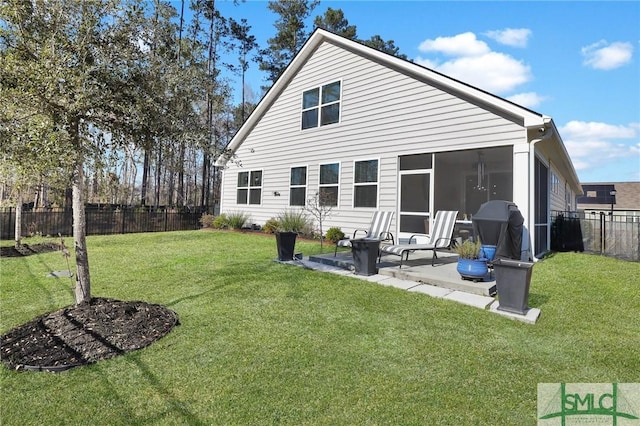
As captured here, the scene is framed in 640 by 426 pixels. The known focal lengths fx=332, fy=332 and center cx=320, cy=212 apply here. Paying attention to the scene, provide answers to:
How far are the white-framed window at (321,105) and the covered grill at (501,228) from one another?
5.87 m

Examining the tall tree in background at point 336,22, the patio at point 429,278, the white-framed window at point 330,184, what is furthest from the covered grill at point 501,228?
the tall tree in background at point 336,22

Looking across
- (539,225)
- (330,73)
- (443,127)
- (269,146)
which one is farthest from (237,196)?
(539,225)

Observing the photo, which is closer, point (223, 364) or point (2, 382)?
point (2, 382)

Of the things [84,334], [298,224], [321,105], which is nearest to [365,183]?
[298,224]

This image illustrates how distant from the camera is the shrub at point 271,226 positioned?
37.6 ft

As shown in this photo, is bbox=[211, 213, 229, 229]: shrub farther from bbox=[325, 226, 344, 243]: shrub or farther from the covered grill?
the covered grill

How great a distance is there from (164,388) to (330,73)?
10.4m

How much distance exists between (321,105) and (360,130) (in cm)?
206

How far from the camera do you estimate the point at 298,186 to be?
11539 mm

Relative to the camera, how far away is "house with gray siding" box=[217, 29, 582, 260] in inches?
290

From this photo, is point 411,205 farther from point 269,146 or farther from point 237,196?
point 237,196

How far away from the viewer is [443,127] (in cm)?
809

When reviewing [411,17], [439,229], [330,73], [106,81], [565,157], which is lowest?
[439,229]

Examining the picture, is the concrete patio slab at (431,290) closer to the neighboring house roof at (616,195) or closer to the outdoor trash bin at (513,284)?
the outdoor trash bin at (513,284)
